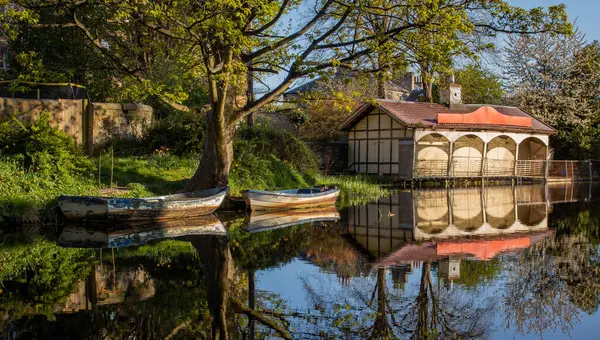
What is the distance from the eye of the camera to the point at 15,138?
58.1 feet

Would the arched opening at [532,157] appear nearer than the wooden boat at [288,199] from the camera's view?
No

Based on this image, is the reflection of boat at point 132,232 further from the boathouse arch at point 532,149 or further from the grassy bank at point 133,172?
the boathouse arch at point 532,149

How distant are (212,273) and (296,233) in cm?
529

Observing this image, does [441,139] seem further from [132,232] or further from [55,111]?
[132,232]

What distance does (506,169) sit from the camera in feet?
126

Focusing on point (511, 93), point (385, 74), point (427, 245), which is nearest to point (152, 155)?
point (385, 74)

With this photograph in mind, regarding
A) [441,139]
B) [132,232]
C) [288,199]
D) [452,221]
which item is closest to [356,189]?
[288,199]

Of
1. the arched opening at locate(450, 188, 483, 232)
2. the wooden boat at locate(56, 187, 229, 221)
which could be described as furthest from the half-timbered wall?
the wooden boat at locate(56, 187, 229, 221)

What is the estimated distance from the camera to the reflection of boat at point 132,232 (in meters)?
13.0

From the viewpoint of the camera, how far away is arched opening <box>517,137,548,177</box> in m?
38.8

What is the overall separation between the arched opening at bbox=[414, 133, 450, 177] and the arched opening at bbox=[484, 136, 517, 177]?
3120 mm

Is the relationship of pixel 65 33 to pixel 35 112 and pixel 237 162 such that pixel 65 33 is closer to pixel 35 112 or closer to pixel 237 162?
pixel 35 112

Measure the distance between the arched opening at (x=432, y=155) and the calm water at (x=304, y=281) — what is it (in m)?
17.3

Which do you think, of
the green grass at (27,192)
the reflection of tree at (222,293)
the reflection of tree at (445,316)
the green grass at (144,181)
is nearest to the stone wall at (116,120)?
the green grass at (144,181)
